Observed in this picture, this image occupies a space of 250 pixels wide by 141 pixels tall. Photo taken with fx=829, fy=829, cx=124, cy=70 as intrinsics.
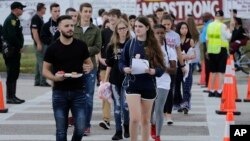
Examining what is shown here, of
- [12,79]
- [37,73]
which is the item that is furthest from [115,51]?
[37,73]

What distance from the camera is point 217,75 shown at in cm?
1864

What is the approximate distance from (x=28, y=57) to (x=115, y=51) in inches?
759

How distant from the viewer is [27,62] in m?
29.5

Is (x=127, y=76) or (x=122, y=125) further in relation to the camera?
(x=122, y=125)

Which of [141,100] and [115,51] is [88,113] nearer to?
[115,51]

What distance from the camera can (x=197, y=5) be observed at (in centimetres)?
2911

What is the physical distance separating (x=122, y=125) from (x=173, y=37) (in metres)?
1.60

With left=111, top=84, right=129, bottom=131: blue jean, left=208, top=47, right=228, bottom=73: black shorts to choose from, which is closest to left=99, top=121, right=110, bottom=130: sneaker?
left=111, top=84, right=129, bottom=131: blue jean

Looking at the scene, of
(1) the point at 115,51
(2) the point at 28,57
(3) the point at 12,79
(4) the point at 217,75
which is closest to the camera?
(1) the point at 115,51

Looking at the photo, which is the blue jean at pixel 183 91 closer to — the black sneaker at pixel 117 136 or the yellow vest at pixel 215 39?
the yellow vest at pixel 215 39

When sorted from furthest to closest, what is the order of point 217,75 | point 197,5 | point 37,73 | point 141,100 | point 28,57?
point 28,57, point 197,5, point 37,73, point 217,75, point 141,100

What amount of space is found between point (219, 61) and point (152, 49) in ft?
28.1

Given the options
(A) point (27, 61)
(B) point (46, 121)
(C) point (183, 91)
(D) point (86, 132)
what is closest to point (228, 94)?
(C) point (183, 91)

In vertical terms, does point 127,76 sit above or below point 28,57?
above
